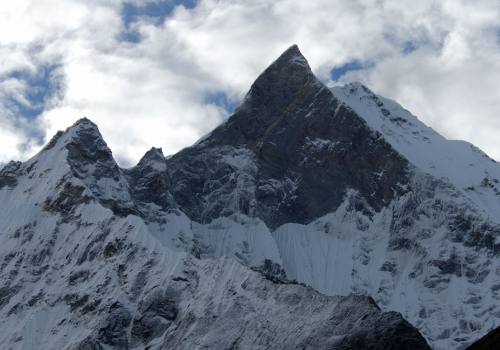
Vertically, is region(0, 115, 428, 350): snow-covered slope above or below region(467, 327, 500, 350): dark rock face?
above

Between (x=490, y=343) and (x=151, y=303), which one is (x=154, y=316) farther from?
(x=490, y=343)

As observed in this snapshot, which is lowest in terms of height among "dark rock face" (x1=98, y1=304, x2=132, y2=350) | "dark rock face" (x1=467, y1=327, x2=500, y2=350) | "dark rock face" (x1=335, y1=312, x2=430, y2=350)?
"dark rock face" (x1=467, y1=327, x2=500, y2=350)

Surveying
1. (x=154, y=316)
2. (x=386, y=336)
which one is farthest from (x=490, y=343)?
(x=154, y=316)

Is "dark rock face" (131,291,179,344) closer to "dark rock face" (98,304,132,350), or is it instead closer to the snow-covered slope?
the snow-covered slope

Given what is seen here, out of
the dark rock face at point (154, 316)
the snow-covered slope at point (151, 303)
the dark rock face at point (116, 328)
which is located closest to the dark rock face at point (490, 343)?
the snow-covered slope at point (151, 303)

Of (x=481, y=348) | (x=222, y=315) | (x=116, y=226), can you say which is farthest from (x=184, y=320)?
(x=481, y=348)

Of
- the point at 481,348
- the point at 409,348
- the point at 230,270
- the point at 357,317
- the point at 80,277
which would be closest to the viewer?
the point at 481,348

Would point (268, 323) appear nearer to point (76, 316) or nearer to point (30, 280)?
point (76, 316)

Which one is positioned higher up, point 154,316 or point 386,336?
point 154,316

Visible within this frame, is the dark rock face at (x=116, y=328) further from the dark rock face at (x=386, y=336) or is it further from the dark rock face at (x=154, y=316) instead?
the dark rock face at (x=386, y=336)

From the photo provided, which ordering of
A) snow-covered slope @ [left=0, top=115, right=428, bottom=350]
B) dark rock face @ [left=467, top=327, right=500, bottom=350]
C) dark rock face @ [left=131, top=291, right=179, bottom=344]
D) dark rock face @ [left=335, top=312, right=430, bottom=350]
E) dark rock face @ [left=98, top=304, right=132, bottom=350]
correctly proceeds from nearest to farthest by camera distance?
dark rock face @ [left=467, top=327, right=500, bottom=350]
dark rock face @ [left=335, top=312, right=430, bottom=350]
snow-covered slope @ [left=0, top=115, right=428, bottom=350]
dark rock face @ [left=131, top=291, right=179, bottom=344]
dark rock face @ [left=98, top=304, right=132, bottom=350]

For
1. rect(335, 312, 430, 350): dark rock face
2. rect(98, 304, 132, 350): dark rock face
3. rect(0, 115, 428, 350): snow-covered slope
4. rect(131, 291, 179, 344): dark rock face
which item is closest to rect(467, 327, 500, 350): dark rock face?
rect(335, 312, 430, 350): dark rock face

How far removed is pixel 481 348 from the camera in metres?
90.9

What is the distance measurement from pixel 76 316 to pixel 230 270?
2052 centimetres
